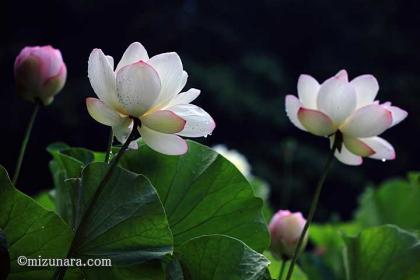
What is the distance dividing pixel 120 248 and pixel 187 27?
7.98 metres

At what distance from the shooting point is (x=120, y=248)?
445 mm

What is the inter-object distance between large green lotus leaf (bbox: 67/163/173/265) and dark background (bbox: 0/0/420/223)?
5.80m

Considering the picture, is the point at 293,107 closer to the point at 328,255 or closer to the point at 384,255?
the point at 384,255

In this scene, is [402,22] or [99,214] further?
[402,22]

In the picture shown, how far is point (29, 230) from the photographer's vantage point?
1.45 feet

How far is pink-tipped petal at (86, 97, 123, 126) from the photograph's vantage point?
1.45 feet

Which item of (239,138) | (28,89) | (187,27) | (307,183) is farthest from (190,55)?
(28,89)

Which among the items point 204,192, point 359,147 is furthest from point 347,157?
point 204,192

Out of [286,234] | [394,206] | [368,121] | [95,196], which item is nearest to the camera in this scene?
[95,196]

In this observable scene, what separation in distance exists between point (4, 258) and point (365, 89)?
0.97 feet

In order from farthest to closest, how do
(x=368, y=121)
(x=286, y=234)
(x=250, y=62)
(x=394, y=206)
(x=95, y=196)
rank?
(x=250, y=62) → (x=394, y=206) → (x=286, y=234) → (x=368, y=121) → (x=95, y=196)

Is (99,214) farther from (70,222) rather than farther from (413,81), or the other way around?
(413,81)

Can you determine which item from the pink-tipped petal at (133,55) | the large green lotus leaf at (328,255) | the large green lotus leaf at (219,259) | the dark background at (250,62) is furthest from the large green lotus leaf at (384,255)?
the dark background at (250,62)

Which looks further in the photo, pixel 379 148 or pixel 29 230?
pixel 379 148
